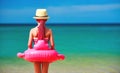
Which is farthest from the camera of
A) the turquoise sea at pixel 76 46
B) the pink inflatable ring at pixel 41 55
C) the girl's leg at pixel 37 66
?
the turquoise sea at pixel 76 46

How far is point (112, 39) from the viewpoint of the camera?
5270mm

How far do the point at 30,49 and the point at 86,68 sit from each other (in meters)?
2.15

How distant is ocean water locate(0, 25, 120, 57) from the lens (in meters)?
5.03

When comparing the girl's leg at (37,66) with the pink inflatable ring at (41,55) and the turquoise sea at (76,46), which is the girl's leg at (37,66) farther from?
the turquoise sea at (76,46)

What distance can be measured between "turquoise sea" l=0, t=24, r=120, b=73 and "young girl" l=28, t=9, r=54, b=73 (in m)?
1.92

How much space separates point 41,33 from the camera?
9.07ft

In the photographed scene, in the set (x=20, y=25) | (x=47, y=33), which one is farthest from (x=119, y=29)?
(x=47, y=33)

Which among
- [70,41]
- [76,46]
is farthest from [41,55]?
[70,41]

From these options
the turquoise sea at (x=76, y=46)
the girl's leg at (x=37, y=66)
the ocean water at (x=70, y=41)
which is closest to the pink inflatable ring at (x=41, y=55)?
the girl's leg at (x=37, y=66)

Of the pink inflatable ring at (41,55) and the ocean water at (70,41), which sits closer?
the pink inflatable ring at (41,55)

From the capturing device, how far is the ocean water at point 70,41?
503 centimetres

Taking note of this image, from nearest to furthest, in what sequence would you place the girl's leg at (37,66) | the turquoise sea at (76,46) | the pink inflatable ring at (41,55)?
the pink inflatable ring at (41,55), the girl's leg at (37,66), the turquoise sea at (76,46)

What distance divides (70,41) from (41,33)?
2706 millimetres

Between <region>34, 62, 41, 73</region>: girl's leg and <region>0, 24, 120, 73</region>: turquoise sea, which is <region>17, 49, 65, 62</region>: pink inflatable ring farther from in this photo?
<region>0, 24, 120, 73</region>: turquoise sea
